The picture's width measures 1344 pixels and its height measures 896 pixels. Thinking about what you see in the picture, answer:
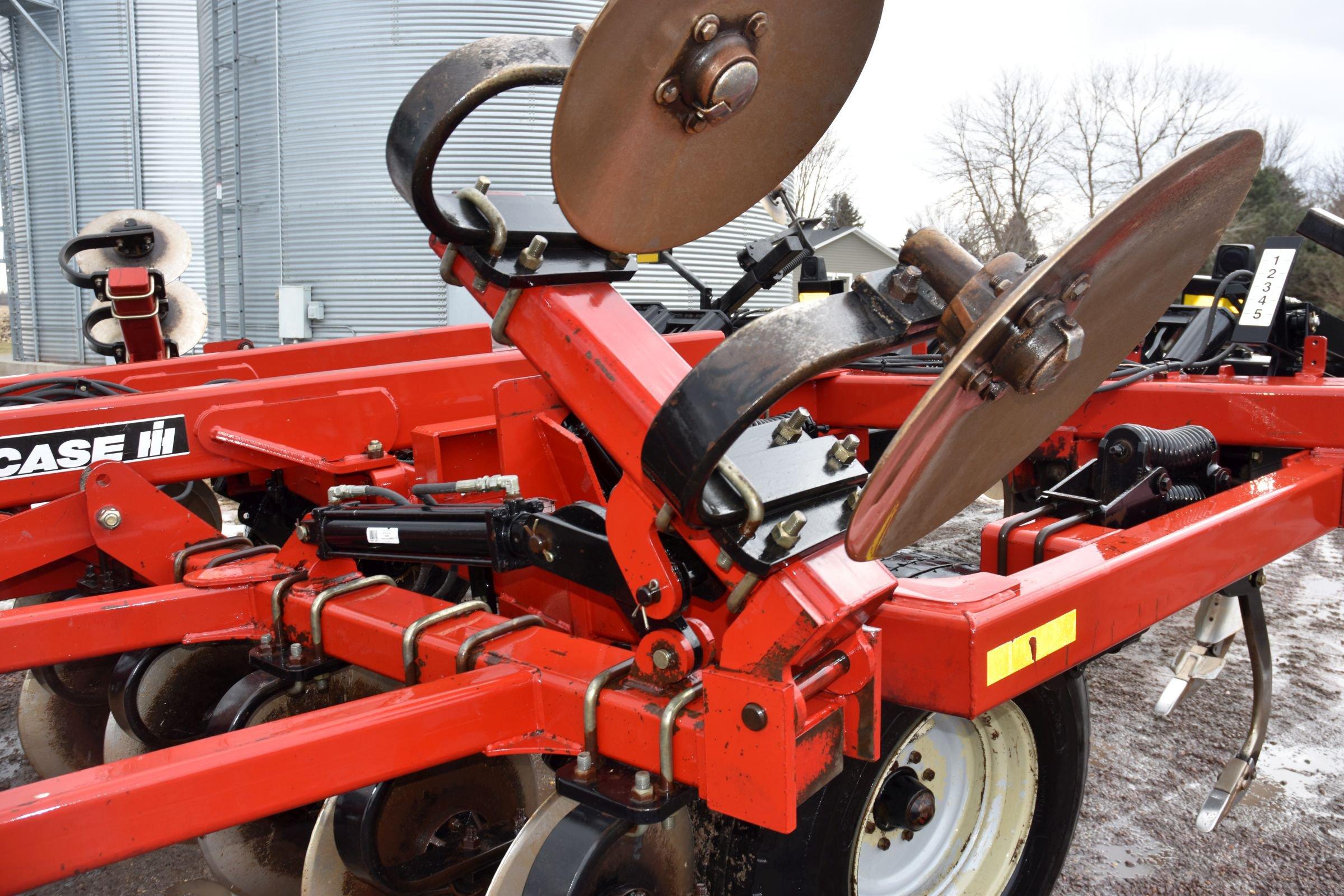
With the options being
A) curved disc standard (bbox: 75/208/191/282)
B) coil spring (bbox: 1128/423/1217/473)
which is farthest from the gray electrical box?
coil spring (bbox: 1128/423/1217/473)

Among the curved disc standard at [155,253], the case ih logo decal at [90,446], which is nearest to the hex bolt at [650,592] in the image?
the case ih logo decal at [90,446]

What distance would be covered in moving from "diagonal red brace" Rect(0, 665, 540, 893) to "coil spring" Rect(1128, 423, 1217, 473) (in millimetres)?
1765

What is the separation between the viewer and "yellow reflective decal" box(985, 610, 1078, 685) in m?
1.71

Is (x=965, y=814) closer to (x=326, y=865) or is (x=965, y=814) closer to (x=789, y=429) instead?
(x=789, y=429)

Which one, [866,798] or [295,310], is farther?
[295,310]

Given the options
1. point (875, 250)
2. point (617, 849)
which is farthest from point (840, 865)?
point (875, 250)

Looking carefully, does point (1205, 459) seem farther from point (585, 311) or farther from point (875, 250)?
point (875, 250)

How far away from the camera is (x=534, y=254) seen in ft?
5.53

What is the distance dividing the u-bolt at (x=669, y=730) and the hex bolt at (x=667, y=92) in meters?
0.86

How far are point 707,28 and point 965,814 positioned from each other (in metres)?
1.71

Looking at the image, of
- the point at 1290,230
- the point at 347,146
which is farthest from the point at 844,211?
the point at 347,146

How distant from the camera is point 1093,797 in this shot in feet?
10.1

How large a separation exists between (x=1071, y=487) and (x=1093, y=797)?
103cm

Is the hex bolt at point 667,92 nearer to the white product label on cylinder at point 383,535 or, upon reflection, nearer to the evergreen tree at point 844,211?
the white product label on cylinder at point 383,535
